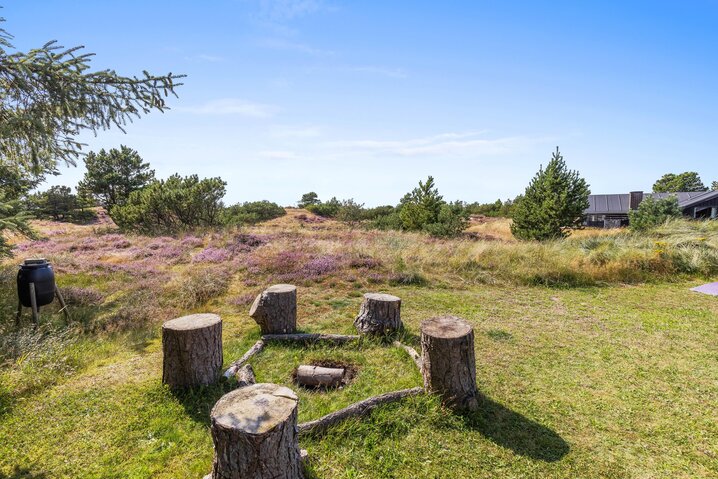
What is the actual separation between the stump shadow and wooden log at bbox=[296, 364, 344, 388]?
1712 millimetres

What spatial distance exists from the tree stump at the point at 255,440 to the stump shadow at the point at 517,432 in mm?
2134

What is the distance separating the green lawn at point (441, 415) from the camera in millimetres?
3188

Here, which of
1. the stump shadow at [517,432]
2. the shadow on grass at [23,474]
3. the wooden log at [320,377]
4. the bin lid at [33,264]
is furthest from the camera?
the bin lid at [33,264]

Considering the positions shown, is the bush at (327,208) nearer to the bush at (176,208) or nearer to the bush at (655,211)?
the bush at (176,208)

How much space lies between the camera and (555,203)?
20281 mm

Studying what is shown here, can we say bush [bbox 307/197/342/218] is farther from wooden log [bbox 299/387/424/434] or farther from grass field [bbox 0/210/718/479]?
wooden log [bbox 299/387/424/434]

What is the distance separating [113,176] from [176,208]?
55.2 feet

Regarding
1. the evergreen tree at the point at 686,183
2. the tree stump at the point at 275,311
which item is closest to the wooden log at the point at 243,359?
the tree stump at the point at 275,311

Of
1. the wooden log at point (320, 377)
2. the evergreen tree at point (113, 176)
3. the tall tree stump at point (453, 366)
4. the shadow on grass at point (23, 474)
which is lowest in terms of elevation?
the shadow on grass at point (23, 474)

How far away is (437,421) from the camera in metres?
3.75

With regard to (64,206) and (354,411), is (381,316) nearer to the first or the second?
(354,411)

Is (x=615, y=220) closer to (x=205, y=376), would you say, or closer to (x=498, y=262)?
(x=498, y=262)

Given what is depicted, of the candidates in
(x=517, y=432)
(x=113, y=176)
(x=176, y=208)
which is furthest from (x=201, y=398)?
(x=113, y=176)

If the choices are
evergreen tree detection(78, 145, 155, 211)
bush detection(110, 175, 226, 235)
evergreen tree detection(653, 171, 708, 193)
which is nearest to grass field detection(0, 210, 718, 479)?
bush detection(110, 175, 226, 235)
